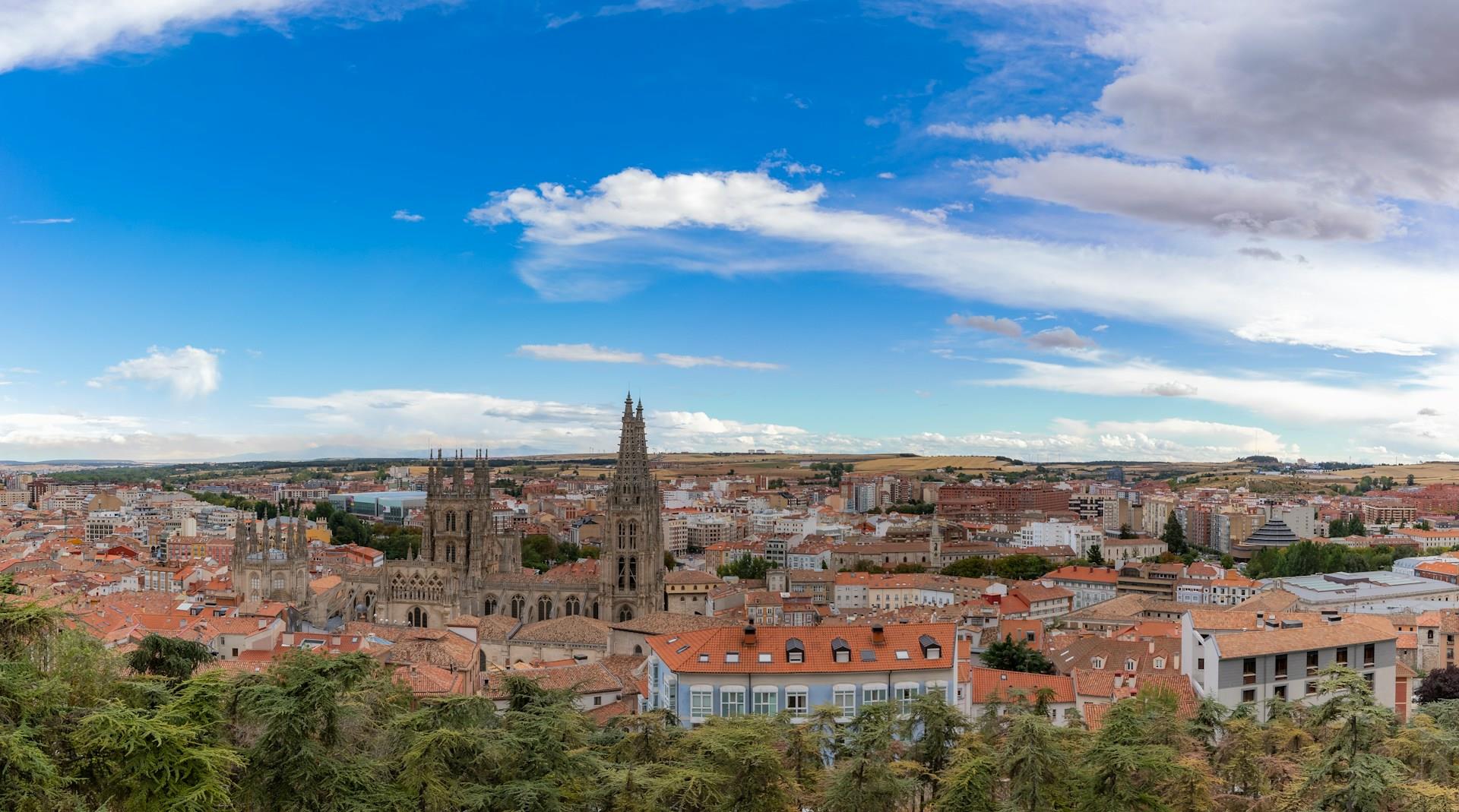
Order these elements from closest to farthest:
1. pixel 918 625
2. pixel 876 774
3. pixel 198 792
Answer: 1. pixel 198 792
2. pixel 876 774
3. pixel 918 625

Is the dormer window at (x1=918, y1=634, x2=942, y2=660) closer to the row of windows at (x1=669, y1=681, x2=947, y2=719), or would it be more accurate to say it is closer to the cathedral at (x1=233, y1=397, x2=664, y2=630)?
the row of windows at (x1=669, y1=681, x2=947, y2=719)

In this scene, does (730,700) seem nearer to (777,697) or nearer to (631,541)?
(777,697)

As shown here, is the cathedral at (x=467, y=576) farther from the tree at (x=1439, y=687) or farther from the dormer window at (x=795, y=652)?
the tree at (x=1439, y=687)

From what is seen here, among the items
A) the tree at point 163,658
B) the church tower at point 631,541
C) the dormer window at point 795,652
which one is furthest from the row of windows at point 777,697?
the church tower at point 631,541

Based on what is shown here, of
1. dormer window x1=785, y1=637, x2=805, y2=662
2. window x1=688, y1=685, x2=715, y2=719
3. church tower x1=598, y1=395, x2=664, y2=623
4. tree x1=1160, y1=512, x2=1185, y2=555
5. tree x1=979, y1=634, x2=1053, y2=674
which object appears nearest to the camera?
window x1=688, y1=685, x2=715, y2=719

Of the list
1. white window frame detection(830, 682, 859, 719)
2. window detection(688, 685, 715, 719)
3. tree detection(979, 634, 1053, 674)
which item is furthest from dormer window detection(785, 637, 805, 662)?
tree detection(979, 634, 1053, 674)

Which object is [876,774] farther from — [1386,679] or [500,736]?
[1386,679]

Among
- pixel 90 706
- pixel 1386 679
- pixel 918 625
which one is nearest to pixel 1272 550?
pixel 1386 679
